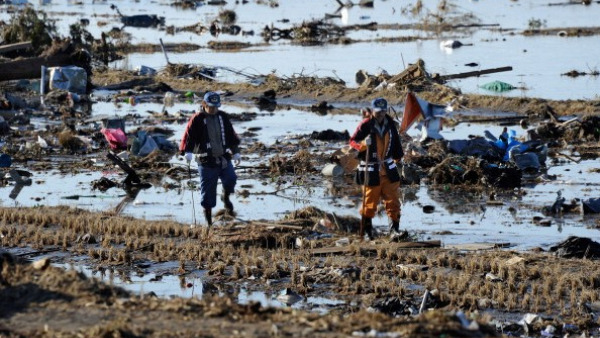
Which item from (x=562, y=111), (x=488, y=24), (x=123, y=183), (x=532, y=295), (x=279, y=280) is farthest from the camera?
(x=488, y=24)

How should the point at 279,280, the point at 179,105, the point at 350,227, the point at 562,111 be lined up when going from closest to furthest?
the point at 279,280
the point at 350,227
the point at 562,111
the point at 179,105

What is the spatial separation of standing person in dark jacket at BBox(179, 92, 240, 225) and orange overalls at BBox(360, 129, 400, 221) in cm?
191

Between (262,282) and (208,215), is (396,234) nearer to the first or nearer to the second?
(262,282)

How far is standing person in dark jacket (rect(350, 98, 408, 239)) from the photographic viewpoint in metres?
13.2

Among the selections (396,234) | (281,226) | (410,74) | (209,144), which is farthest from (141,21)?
(396,234)

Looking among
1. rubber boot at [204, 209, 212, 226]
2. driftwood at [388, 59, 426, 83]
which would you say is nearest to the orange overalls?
rubber boot at [204, 209, 212, 226]

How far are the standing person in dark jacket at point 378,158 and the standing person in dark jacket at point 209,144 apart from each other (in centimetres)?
171

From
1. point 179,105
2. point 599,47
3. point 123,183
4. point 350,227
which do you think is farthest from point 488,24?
point 350,227

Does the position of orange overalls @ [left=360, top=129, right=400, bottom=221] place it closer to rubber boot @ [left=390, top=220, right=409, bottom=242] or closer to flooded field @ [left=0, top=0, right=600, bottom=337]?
rubber boot @ [left=390, top=220, right=409, bottom=242]

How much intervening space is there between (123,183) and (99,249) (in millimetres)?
5949

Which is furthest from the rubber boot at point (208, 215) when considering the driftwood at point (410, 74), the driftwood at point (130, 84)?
the driftwood at point (130, 84)

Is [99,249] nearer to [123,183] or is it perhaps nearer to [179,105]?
[123,183]

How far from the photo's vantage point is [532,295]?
10.7 meters

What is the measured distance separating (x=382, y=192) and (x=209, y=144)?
2.23 meters
